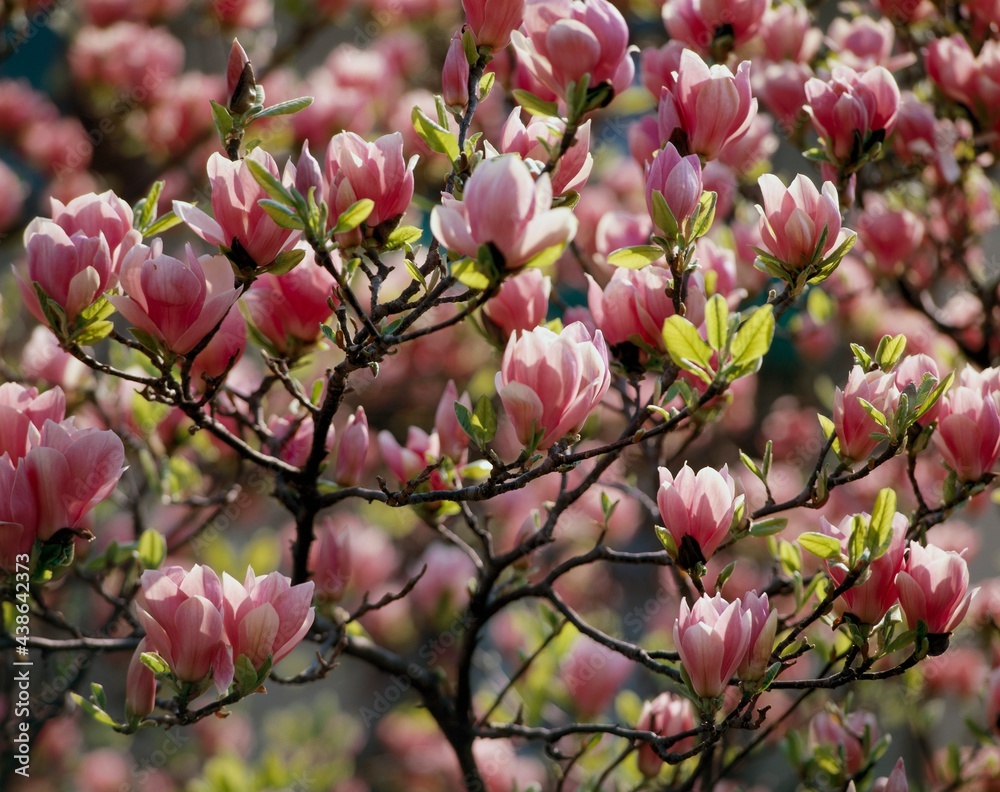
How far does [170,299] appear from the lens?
88 centimetres

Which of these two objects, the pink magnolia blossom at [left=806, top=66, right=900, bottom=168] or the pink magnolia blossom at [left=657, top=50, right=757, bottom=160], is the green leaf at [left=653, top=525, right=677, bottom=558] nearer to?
the pink magnolia blossom at [left=657, top=50, right=757, bottom=160]

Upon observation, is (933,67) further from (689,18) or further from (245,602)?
(245,602)

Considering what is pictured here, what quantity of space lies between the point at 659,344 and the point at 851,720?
598mm

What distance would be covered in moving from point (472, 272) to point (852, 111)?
2.04 feet

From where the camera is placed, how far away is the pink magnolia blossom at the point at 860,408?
3.11ft

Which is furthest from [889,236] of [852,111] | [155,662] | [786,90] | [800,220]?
[155,662]

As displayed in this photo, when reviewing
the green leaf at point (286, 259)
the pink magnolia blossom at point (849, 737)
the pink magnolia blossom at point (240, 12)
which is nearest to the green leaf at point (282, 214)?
the green leaf at point (286, 259)

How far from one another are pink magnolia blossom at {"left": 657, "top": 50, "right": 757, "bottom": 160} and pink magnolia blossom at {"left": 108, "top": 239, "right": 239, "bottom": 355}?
0.51 metres

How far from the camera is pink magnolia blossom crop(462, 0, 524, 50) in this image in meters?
0.94

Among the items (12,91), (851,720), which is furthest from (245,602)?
(12,91)

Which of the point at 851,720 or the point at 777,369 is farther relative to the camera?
the point at 777,369

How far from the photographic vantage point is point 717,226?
1770 millimetres

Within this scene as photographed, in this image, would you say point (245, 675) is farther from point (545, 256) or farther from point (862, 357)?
point (862, 357)

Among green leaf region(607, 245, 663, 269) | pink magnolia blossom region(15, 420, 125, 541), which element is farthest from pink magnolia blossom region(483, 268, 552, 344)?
pink magnolia blossom region(15, 420, 125, 541)
